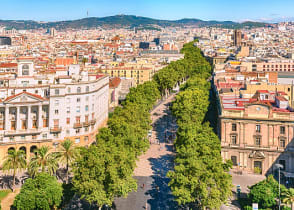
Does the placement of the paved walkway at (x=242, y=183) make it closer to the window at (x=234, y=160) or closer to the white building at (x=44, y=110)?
the window at (x=234, y=160)

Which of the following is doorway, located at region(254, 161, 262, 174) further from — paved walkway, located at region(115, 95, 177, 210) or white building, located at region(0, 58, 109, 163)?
white building, located at region(0, 58, 109, 163)

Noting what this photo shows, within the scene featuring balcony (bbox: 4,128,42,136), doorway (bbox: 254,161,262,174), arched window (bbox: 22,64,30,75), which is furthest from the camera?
arched window (bbox: 22,64,30,75)

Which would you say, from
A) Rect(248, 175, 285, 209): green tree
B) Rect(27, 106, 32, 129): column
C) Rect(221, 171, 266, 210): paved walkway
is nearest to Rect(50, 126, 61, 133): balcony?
Rect(27, 106, 32, 129): column

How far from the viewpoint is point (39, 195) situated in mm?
41125

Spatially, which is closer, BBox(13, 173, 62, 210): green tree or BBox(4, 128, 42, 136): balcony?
BBox(13, 173, 62, 210): green tree

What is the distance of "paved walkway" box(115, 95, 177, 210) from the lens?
46.8 m

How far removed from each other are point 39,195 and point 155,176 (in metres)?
19.9

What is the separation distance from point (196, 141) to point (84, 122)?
24995 millimetres

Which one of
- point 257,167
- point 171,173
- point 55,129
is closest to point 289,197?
point 171,173

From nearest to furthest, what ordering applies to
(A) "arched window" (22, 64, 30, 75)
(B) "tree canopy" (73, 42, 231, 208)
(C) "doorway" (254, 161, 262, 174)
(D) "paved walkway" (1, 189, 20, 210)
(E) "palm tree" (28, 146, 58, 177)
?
(B) "tree canopy" (73, 42, 231, 208) < (D) "paved walkway" (1, 189, 20, 210) < (E) "palm tree" (28, 146, 58, 177) < (C) "doorway" (254, 161, 262, 174) < (A) "arched window" (22, 64, 30, 75)

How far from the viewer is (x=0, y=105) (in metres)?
60.1

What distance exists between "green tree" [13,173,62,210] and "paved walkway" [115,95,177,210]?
27.3ft

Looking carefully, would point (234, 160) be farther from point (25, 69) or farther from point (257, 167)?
point (25, 69)

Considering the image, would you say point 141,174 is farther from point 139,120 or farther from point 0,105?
point 0,105
